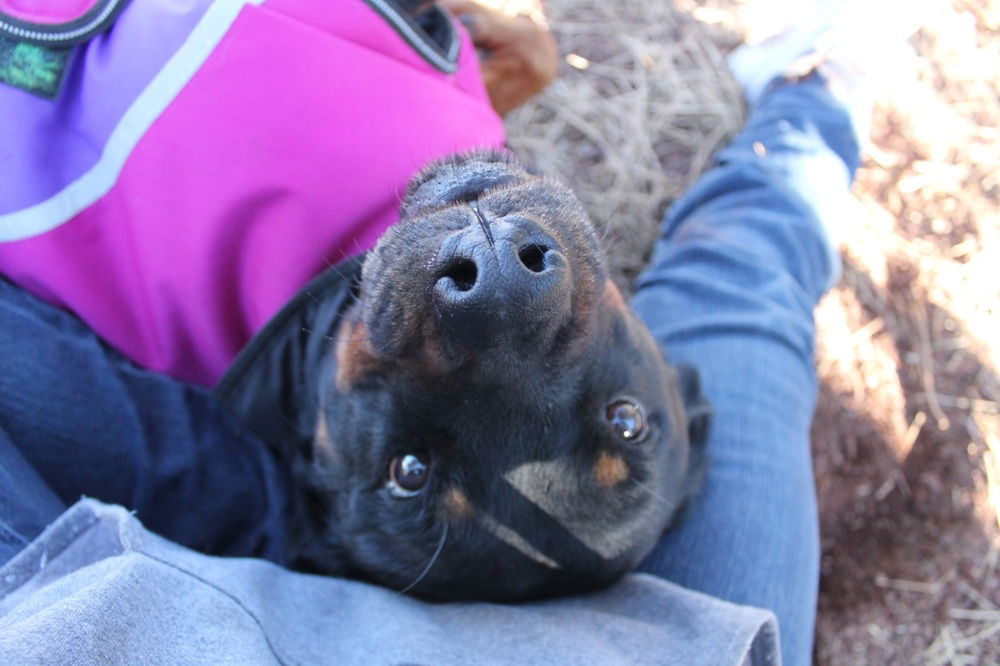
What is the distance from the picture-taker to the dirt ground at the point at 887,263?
2.76 metres

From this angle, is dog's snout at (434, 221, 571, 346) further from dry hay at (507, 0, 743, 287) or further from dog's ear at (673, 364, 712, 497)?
dry hay at (507, 0, 743, 287)

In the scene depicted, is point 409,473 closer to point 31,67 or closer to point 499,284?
point 499,284

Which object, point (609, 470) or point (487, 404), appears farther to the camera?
point (609, 470)

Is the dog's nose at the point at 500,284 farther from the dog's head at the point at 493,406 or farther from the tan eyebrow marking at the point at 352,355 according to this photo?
the tan eyebrow marking at the point at 352,355

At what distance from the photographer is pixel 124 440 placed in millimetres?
1798

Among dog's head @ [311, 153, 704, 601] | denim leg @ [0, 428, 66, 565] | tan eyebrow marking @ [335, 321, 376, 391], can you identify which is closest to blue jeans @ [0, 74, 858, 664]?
denim leg @ [0, 428, 66, 565]

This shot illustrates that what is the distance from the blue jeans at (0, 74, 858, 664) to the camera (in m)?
1.74

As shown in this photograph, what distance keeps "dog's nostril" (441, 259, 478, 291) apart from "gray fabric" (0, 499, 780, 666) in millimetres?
730

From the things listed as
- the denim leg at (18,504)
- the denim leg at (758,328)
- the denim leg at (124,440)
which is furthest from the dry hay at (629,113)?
the denim leg at (18,504)

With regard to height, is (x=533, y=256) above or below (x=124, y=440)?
above

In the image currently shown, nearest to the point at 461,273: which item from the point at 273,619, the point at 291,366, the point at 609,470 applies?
the point at 609,470

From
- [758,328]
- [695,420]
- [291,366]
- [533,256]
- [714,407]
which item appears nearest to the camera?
[533,256]

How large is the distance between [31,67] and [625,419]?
1693mm

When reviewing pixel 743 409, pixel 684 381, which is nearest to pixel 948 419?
pixel 743 409
